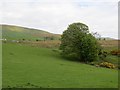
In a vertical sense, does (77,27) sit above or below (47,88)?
above

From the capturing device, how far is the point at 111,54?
78.7 meters

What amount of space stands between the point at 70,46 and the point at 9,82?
39.4 metres

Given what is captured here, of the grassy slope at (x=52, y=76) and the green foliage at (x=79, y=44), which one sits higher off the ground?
the green foliage at (x=79, y=44)

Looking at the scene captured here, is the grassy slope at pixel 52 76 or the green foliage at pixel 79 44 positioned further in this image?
the green foliage at pixel 79 44

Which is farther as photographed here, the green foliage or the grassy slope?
the green foliage

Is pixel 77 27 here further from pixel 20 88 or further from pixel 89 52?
pixel 20 88

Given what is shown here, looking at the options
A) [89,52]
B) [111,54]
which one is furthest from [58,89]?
[111,54]

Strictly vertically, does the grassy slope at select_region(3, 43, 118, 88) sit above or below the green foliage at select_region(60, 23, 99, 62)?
below

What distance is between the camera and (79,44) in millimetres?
64812

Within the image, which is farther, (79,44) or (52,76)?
(79,44)

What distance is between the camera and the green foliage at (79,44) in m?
63.0

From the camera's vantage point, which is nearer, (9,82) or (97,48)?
Result: (9,82)

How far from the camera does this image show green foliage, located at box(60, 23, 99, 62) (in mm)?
63000

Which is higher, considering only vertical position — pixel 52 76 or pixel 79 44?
pixel 79 44
